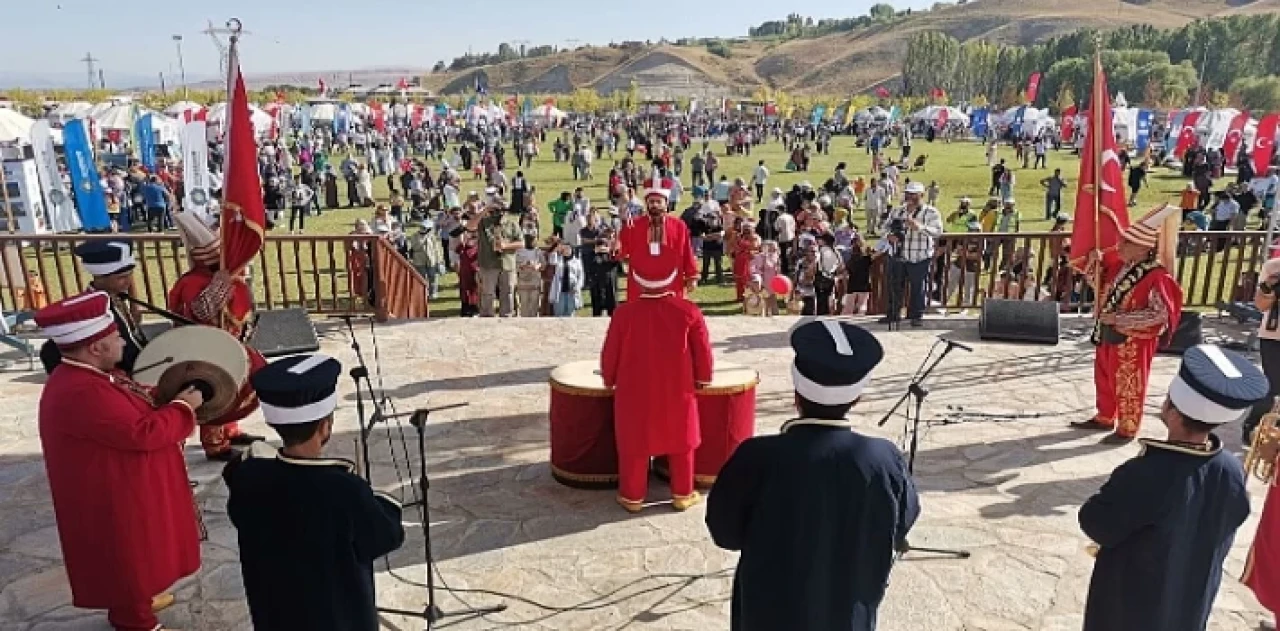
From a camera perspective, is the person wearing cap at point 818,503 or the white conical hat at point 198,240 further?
the white conical hat at point 198,240

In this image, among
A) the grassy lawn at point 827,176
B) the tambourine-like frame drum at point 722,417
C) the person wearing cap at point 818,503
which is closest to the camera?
the person wearing cap at point 818,503

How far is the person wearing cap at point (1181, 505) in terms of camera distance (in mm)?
3223

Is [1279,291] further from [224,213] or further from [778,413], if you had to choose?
[224,213]

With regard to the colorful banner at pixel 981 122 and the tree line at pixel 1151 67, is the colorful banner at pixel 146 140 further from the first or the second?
the tree line at pixel 1151 67

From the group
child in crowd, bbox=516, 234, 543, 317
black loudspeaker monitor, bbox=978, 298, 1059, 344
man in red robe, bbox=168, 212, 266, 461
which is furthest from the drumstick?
black loudspeaker monitor, bbox=978, 298, 1059, 344

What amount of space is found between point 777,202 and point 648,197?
44.0 feet

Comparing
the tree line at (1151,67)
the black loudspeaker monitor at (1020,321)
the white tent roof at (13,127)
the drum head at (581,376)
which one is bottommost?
the black loudspeaker monitor at (1020,321)

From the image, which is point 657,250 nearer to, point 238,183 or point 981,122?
point 238,183

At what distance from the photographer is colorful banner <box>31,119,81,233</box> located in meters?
19.8

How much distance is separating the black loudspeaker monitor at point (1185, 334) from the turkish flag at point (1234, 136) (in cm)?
2721

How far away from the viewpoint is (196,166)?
20672 millimetres

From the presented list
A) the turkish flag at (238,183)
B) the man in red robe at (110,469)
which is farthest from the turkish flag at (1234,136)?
the man in red robe at (110,469)

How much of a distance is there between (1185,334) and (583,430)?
6.81 metres

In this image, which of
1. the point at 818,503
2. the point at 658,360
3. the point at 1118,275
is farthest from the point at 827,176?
the point at 818,503
